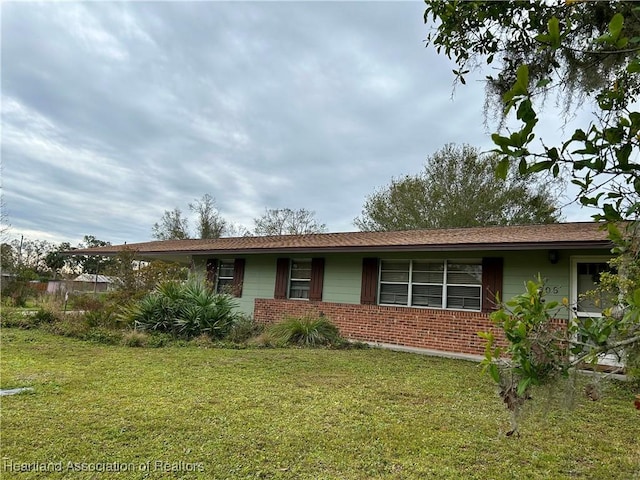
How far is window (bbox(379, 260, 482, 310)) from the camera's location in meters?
9.32

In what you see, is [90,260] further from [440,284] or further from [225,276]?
[440,284]

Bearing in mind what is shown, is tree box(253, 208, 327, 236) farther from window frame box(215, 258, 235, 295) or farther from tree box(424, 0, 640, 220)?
tree box(424, 0, 640, 220)

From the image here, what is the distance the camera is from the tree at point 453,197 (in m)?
18.7

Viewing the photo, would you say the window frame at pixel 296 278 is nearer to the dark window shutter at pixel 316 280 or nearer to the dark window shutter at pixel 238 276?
the dark window shutter at pixel 316 280

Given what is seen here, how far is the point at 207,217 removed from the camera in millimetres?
28656

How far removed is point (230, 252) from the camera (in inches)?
480

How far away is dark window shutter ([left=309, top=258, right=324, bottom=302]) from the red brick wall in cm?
23

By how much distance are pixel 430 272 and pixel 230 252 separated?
19.8 feet

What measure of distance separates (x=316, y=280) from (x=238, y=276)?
2890 millimetres

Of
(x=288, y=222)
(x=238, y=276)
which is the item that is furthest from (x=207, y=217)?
(x=238, y=276)

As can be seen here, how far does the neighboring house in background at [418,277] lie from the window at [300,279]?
0.10 feet

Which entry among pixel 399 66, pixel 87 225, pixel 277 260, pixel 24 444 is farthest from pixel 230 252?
pixel 87 225

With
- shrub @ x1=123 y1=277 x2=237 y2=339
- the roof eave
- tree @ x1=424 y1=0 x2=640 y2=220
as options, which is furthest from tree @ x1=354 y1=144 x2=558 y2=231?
tree @ x1=424 y1=0 x2=640 y2=220

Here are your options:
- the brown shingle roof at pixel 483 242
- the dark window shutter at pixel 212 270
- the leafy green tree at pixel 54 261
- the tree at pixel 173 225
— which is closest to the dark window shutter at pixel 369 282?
the brown shingle roof at pixel 483 242
